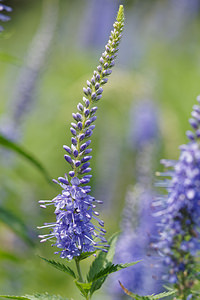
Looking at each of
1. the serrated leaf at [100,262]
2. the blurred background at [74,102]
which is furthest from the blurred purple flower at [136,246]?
the serrated leaf at [100,262]

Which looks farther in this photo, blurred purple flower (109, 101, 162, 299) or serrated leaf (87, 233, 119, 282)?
blurred purple flower (109, 101, 162, 299)

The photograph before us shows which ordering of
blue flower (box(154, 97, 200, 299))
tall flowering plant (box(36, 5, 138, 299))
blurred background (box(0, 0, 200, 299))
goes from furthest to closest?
blurred background (box(0, 0, 200, 299)) < tall flowering plant (box(36, 5, 138, 299)) < blue flower (box(154, 97, 200, 299))

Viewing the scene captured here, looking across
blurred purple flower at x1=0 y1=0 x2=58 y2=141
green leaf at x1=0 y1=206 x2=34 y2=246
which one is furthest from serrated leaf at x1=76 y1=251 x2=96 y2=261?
blurred purple flower at x1=0 y1=0 x2=58 y2=141

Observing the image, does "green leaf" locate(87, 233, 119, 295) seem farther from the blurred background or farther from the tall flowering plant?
the blurred background

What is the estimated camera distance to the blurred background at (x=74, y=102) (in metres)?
4.12

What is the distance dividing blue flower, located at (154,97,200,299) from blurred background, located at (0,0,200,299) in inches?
13.9

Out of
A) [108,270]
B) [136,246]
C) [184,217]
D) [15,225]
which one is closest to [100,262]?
[108,270]

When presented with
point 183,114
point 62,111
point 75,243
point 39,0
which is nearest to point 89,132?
point 75,243

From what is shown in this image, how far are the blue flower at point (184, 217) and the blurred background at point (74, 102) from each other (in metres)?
0.35

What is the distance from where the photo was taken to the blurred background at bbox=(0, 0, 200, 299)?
4.12 meters

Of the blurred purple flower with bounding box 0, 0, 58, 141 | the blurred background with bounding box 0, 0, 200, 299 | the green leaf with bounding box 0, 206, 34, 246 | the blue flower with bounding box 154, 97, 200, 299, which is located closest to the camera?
the blue flower with bounding box 154, 97, 200, 299

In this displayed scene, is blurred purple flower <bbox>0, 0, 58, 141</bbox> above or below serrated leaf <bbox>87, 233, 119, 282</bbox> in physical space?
above

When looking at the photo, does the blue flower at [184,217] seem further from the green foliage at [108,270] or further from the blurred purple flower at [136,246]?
the blurred purple flower at [136,246]

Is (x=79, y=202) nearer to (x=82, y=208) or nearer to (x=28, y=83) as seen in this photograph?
(x=82, y=208)
